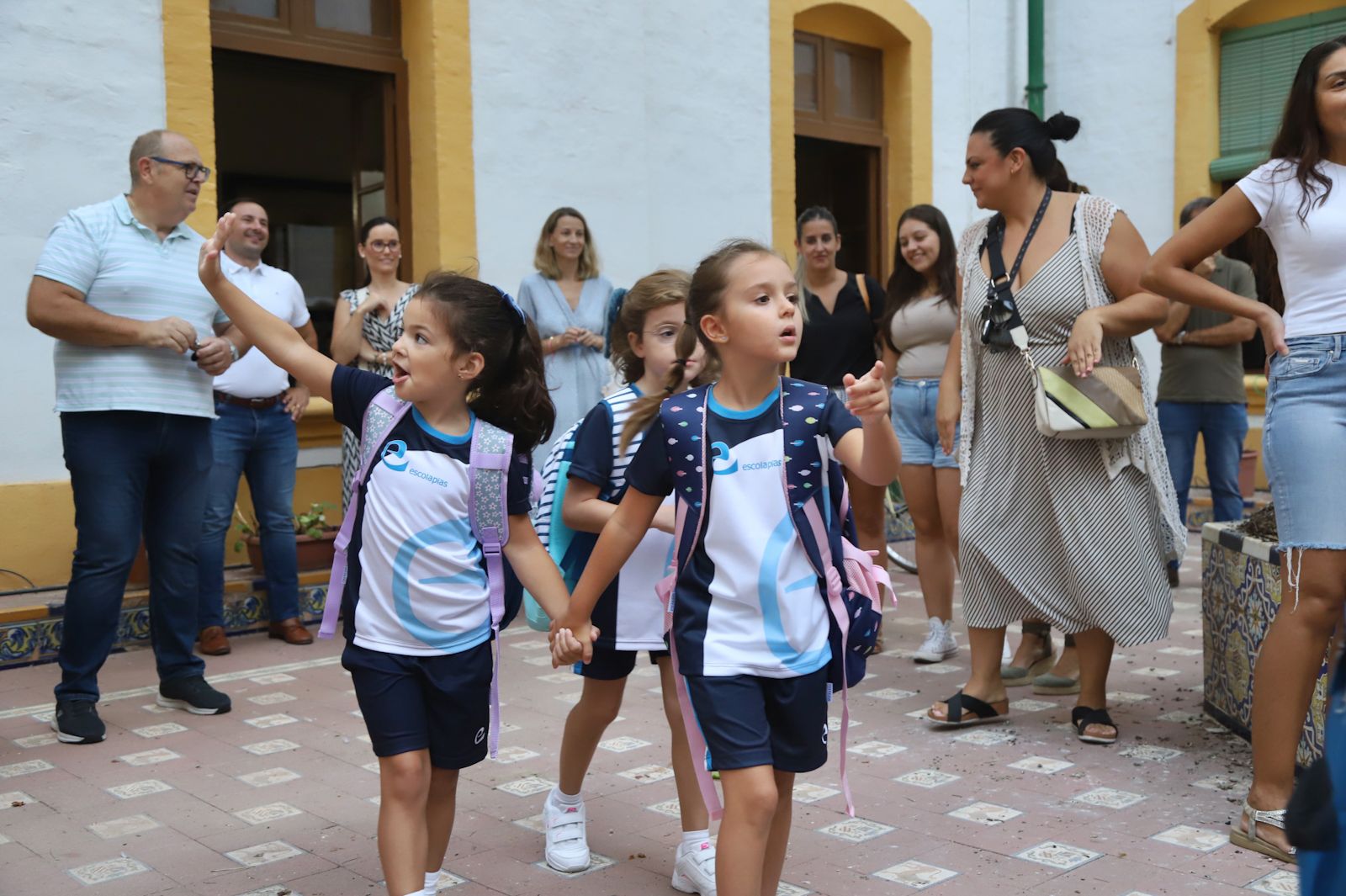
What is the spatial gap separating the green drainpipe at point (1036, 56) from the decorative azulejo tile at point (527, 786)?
30.0 feet

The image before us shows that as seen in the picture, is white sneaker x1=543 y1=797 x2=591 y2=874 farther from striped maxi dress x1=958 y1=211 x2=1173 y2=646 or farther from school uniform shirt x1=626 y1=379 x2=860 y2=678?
striped maxi dress x1=958 y1=211 x2=1173 y2=646

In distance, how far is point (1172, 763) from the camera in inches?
169

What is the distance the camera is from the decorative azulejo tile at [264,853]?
3557 millimetres

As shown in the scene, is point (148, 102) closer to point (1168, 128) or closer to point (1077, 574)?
point (1077, 574)

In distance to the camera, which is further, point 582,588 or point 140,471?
point 140,471

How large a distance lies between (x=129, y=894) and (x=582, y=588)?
1467mm

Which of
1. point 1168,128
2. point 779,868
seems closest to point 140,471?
point 779,868

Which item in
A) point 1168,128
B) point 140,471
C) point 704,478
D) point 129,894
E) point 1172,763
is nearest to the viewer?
point 704,478

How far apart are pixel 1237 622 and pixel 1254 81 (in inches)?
322

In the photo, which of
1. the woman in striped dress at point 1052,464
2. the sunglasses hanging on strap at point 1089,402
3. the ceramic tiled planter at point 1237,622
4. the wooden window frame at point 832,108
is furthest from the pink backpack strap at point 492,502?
the wooden window frame at point 832,108

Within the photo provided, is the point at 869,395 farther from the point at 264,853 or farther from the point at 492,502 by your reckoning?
the point at 264,853

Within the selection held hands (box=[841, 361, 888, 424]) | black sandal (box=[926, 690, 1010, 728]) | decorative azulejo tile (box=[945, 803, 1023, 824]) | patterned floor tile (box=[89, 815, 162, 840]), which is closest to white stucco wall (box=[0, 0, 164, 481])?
patterned floor tile (box=[89, 815, 162, 840])

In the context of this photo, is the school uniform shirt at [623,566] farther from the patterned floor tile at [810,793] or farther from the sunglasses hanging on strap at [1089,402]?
the sunglasses hanging on strap at [1089,402]

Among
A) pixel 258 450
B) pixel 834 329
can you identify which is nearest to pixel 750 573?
pixel 834 329
